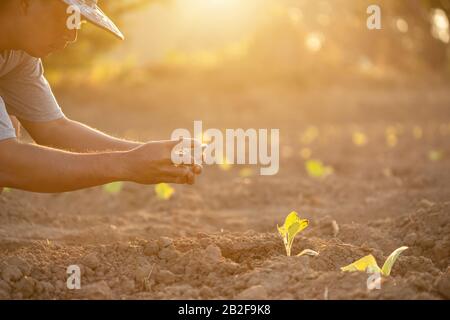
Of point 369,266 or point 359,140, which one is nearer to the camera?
point 369,266

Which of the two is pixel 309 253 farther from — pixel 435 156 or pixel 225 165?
pixel 435 156

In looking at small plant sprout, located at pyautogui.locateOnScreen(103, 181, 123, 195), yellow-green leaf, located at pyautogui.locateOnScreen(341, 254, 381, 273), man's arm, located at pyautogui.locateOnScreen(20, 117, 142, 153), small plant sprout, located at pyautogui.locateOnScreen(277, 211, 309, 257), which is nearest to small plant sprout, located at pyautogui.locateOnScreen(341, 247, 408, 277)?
yellow-green leaf, located at pyautogui.locateOnScreen(341, 254, 381, 273)

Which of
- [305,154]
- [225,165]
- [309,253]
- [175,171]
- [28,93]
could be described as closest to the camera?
[175,171]

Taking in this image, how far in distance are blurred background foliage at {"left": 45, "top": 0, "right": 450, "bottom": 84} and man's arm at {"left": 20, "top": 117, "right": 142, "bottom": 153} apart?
32.1 ft

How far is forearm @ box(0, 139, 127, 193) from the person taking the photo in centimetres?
255

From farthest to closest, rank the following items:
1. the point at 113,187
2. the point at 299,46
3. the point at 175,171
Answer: the point at 299,46, the point at 113,187, the point at 175,171

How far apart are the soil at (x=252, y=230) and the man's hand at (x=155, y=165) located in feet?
1.24

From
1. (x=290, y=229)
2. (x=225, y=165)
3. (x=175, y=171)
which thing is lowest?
(x=290, y=229)

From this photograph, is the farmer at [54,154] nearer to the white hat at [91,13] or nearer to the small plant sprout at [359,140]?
the white hat at [91,13]

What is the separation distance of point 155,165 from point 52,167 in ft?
1.35

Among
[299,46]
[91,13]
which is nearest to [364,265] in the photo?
[91,13]

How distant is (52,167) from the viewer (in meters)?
2.57

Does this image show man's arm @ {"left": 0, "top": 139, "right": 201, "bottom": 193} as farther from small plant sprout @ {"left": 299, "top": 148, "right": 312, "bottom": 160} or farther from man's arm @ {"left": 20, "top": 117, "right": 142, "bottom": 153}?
small plant sprout @ {"left": 299, "top": 148, "right": 312, "bottom": 160}
